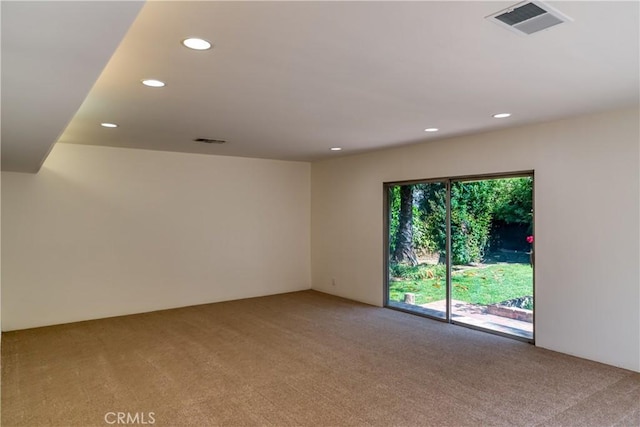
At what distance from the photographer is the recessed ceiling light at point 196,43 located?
221 cm

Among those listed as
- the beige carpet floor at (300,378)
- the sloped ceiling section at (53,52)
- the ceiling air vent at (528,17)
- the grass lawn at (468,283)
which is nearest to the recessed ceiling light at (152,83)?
the sloped ceiling section at (53,52)

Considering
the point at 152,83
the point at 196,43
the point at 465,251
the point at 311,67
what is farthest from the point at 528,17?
the point at 465,251

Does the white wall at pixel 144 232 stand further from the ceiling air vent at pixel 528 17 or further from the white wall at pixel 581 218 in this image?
the ceiling air vent at pixel 528 17

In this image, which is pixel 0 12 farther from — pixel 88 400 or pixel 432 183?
pixel 432 183

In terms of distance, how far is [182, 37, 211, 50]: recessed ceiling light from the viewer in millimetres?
2213

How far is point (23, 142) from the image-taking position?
3.38 meters

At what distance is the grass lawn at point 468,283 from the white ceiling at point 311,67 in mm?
1799

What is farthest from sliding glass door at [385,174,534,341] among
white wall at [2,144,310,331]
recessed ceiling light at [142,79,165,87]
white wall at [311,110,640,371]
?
recessed ceiling light at [142,79,165,87]

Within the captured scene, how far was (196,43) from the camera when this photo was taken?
2.26 meters

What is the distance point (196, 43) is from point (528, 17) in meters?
1.74

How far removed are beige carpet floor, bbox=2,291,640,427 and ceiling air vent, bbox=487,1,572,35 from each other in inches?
Result: 100

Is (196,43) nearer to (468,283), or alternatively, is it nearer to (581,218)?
(581,218)

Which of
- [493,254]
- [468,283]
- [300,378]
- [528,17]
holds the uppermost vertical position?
[528,17]

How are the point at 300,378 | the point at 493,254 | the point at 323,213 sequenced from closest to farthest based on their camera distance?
the point at 300,378, the point at 493,254, the point at 323,213
